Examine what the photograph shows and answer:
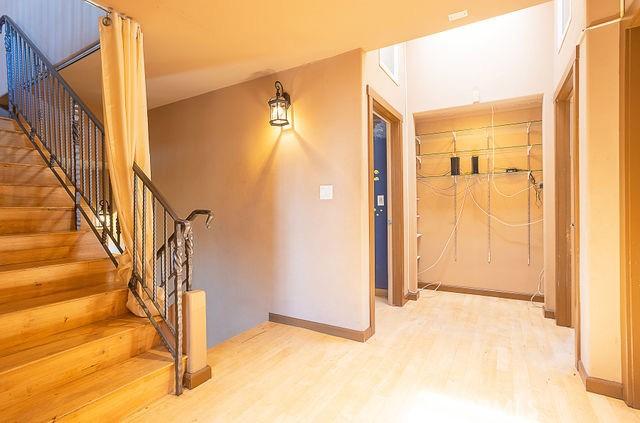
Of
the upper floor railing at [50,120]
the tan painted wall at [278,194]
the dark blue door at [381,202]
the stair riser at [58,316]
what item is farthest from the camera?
the dark blue door at [381,202]

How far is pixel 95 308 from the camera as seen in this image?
6.61 feet

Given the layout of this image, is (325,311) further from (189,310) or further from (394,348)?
(189,310)

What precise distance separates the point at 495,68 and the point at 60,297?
175 inches

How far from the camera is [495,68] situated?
354 centimetres

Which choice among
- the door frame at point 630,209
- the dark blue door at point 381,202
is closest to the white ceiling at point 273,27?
the door frame at point 630,209

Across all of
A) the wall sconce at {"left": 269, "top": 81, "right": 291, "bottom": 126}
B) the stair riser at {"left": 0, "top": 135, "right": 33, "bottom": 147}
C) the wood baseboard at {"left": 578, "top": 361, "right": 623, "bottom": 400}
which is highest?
the wall sconce at {"left": 269, "top": 81, "right": 291, "bottom": 126}

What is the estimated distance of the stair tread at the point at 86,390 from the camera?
1.40m

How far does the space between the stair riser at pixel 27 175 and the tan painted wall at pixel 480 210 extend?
13.4 feet

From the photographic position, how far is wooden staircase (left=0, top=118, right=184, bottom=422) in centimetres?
149

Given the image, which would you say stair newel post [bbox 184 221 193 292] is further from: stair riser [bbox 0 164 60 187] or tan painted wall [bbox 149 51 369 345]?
stair riser [bbox 0 164 60 187]

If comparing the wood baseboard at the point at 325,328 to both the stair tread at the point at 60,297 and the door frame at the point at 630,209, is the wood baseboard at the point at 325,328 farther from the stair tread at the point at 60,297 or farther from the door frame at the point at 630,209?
the door frame at the point at 630,209

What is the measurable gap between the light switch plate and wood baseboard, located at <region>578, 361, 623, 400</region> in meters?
2.05

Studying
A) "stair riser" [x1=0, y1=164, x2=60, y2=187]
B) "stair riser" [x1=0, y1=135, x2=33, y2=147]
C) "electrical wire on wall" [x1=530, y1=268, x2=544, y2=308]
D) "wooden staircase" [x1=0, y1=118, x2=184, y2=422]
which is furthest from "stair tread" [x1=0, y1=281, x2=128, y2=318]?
"electrical wire on wall" [x1=530, y1=268, x2=544, y2=308]

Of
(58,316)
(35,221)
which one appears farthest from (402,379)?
(35,221)
